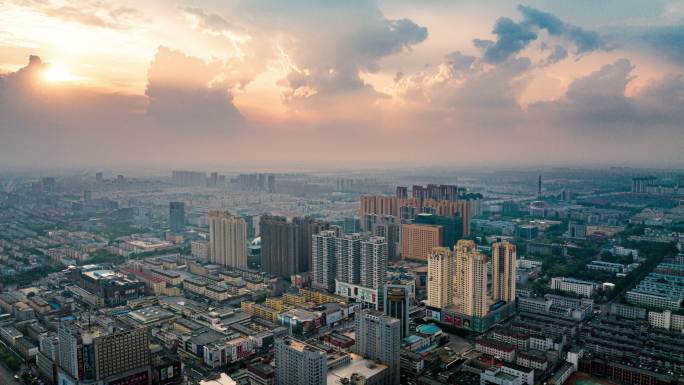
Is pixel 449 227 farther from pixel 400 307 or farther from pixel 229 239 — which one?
pixel 400 307

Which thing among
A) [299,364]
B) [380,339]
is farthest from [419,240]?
[299,364]

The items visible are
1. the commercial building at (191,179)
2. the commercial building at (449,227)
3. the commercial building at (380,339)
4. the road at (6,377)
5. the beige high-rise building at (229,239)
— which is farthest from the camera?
the commercial building at (191,179)

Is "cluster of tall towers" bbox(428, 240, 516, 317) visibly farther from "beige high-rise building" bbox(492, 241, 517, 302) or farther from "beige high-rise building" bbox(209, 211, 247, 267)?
"beige high-rise building" bbox(209, 211, 247, 267)

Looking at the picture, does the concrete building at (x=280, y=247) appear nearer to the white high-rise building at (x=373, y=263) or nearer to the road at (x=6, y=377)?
the white high-rise building at (x=373, y=263)

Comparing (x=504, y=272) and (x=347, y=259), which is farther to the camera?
(x=347, y=259)

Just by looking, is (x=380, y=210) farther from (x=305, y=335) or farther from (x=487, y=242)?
(x=305, y=335)

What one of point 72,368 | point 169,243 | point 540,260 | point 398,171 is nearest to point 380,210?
point 540,260

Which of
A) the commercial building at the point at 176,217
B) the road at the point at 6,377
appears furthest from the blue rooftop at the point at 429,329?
the commercial building at the point at 176,217
